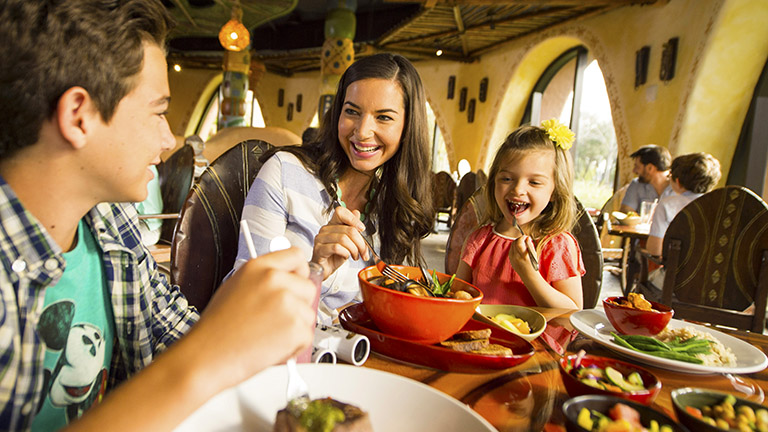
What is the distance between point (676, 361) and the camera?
0.83m

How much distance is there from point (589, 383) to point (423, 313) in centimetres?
25

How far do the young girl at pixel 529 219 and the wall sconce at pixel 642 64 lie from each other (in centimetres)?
486

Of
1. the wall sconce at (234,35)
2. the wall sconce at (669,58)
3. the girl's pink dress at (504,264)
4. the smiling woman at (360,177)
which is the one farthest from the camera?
the wall sconce at (234,35)

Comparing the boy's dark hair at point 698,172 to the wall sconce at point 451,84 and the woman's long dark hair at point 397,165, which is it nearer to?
the woman's long dark hair at point 397,165

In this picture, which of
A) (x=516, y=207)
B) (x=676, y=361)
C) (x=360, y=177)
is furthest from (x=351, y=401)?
(x=516, y=207)

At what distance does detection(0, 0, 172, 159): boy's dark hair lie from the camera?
23.7 inches

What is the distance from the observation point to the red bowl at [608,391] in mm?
597

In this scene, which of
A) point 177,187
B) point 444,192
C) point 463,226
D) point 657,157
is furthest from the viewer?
point 444,192

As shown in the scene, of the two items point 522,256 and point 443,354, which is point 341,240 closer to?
point 443,354

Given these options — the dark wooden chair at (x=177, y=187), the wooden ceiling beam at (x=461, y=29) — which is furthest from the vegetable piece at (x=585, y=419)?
the wooden ceiling beam at (x=461, y=29)

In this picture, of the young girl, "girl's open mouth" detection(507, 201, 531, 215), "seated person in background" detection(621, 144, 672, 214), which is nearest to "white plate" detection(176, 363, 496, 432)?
the young girl

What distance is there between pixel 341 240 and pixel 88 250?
484 millimetres

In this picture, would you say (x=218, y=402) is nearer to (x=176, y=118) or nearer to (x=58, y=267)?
(x=58, y=267)

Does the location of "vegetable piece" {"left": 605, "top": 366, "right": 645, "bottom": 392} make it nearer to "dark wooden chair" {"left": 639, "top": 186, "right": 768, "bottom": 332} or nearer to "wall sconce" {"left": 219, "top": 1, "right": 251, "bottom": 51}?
"dark wooden chair" {"left": 639, "top": 186, "right": 768, "bottom": 332}
